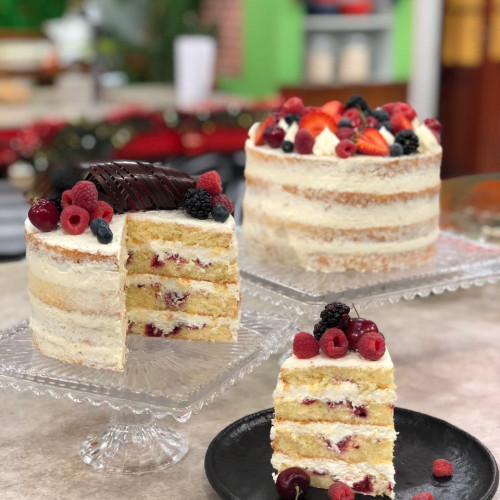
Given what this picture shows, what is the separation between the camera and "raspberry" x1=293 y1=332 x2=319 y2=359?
5.18 feet

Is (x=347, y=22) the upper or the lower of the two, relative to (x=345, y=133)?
upper

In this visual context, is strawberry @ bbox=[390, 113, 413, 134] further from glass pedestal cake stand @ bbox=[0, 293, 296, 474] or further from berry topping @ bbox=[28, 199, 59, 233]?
berry topping @ bbox=[28, 199, 59, 233]

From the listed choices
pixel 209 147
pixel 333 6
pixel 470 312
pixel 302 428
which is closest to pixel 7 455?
pixel 302 428

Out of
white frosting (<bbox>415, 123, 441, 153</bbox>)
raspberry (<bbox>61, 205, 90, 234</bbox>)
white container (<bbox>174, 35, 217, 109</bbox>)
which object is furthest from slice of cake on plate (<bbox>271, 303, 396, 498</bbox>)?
white container (<bbox>174, 35, 217, 109</bbox>)

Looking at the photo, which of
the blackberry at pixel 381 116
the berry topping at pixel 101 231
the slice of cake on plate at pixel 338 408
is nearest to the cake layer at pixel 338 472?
the slice of cake on plate at pixel 338 408

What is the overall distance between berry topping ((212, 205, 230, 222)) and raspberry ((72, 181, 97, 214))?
0.28 meters

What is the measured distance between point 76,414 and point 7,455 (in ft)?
0.77

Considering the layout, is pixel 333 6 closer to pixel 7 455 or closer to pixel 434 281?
pixel 434 281

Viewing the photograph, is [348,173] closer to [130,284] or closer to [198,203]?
[198,203]

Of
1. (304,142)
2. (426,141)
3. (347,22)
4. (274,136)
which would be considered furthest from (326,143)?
(347,22)

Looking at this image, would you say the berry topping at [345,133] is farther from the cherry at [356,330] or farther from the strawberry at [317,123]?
the cherry at [356,330]

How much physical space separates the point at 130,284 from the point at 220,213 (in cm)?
29

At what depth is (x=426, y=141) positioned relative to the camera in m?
2.47

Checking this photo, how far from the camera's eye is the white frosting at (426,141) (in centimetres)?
247
